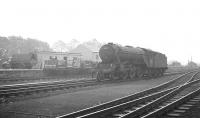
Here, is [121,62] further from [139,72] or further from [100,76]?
[139,72]

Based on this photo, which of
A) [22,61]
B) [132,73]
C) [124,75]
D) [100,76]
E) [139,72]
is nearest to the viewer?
[100,76]

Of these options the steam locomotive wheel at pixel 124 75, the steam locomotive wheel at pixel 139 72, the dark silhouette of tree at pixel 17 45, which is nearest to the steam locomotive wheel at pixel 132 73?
the steam locomotive wheel at pixel 124 75

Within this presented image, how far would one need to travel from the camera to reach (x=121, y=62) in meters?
22.6

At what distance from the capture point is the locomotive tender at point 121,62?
22.1 metres

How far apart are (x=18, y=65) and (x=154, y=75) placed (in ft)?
59.8

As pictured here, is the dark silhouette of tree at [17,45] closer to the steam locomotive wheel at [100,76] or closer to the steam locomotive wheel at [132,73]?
the steam locomotive wheel at [132,73]

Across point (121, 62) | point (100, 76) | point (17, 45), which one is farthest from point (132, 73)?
point (17, 45)

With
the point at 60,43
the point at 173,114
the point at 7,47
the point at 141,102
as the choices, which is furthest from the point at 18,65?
the point at 60,43

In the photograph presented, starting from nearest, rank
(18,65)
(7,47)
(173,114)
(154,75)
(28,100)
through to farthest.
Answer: (173,114) → (28,100) → (154,75) → (18,65) → (7,47)

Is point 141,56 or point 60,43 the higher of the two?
point 60,43

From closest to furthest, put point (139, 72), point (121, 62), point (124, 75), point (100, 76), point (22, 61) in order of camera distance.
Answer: point (100, 76) < point (121, 62) < point (124, 75) < point (139, 72) < point (22, 61)

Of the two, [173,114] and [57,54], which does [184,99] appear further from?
[57,54]

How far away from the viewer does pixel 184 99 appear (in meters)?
11.2

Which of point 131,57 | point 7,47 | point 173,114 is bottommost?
point 173,114
